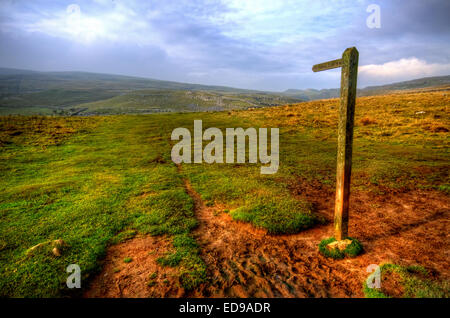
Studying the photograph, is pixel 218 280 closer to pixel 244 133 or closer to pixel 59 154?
pixel 59 154

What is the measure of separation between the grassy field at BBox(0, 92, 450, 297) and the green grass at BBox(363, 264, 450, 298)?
2965 millimetres

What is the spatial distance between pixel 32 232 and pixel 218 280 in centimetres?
720

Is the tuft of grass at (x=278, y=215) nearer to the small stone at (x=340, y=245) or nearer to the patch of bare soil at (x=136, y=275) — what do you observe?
the small stone at (x=340, y=245)

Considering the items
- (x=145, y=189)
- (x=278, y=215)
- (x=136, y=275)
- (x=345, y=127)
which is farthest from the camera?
(x=145, y=189)

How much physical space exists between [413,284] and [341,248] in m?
1.74

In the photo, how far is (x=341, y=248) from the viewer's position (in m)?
6.66

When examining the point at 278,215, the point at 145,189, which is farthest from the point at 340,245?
the point at 145,189

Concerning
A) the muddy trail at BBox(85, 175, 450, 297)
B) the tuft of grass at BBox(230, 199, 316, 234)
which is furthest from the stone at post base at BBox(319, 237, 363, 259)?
the tuft of grass at BBox(230, 199, 316, 234)

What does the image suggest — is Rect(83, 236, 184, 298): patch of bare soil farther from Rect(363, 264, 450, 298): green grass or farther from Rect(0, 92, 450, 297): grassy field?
Rect(363, 264, 450, 298): green grass

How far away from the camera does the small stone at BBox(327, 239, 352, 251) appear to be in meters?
6.68

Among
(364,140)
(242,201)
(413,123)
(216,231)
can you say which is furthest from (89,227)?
(413,123)

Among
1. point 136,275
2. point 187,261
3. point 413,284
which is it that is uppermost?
point 413,284

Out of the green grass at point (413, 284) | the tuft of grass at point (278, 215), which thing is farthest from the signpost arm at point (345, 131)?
the tuft of grass at point (278, 215)

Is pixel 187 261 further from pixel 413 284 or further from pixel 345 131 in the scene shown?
pixel 345 131
